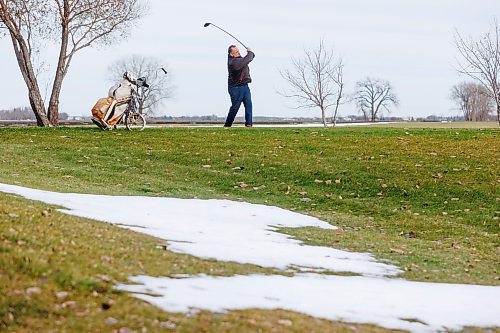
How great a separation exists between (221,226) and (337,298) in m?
4.23

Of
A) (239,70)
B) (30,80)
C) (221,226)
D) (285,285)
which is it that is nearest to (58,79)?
(30,80)

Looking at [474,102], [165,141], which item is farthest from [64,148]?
[474,102]

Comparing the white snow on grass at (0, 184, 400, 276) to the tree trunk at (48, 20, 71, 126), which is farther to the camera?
the tree trunk at (48, 20, 71, 126)

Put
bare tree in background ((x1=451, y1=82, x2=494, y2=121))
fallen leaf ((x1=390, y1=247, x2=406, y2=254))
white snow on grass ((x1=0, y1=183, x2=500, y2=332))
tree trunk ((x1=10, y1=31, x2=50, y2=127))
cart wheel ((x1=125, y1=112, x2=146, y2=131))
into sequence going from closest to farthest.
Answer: white snow on grass ((x1=0, y1=183, x2=500, y2=332)) → fallen leaf ((x1=390, y1=247, x2=406, y2=254)) → cart wheel ((x1=125, y1=112, x2=146, y2=131)) → tree trunk ((x1=10, y1=31, x2=50, y2=127)) → bare tree in background ((x1=451, y1=82, x2=494, y2=121))

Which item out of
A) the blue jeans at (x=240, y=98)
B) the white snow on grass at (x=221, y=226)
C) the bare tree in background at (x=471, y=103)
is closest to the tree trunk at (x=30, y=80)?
the blue jeans at (x=240, y=98)

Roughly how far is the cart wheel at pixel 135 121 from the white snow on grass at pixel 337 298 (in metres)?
18.5

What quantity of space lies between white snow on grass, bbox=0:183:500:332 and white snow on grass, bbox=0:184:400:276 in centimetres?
2

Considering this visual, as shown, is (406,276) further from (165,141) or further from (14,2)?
(14,2)

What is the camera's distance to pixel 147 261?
677 centimetres

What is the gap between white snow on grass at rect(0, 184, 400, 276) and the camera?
26.3 ft

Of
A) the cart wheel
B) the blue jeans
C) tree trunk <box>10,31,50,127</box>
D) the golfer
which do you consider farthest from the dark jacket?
tree trunk <box>10,31,50,127</box>

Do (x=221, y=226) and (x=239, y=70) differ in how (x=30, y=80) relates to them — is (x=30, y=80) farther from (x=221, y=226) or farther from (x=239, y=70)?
(x=221, y=226)

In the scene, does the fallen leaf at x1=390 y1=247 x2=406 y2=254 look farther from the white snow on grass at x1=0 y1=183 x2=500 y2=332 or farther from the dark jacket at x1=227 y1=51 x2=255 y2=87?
the dark jacket at x1=227 y1=51 x2=255 y2=87

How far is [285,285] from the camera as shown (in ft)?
22.1
